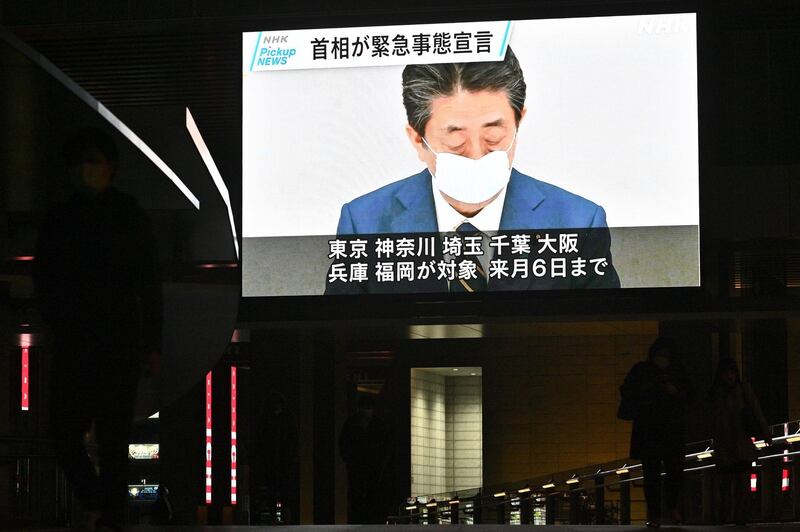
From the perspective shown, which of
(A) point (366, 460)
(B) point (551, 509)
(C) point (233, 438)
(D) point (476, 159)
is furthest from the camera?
(C) point (233, 438)

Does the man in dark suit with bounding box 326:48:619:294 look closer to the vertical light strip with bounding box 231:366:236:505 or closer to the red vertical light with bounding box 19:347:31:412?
the red vertical light with bounding box 19:347:31:412

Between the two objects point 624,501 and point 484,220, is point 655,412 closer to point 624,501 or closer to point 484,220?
point 484,220

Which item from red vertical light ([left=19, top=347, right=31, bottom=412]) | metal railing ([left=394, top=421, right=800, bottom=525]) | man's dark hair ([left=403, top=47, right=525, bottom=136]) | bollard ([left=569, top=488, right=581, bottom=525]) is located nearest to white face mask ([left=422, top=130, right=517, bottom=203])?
man's dark hair ([left=403, top=47, right=525, bottom=136])

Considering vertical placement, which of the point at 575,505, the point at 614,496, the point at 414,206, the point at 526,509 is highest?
the point at 414,206

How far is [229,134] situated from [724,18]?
205 inches

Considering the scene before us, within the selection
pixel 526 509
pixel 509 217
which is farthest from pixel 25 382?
pixel 526 509

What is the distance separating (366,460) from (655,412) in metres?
2.66

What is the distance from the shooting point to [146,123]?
805 centimetres

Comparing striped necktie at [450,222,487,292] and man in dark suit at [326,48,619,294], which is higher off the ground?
man in dark suit at [326,48,619,294]

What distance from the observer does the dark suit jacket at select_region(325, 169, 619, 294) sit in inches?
428

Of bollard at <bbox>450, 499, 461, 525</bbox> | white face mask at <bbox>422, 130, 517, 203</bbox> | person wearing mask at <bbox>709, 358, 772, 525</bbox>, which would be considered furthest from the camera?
bollard at <bbox>450, 499, 461, 525</bbox>

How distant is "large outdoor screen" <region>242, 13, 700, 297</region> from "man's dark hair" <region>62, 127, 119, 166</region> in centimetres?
699

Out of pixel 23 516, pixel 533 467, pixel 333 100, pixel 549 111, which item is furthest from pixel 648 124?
pixel 533 467

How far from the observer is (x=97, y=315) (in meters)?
4.06
